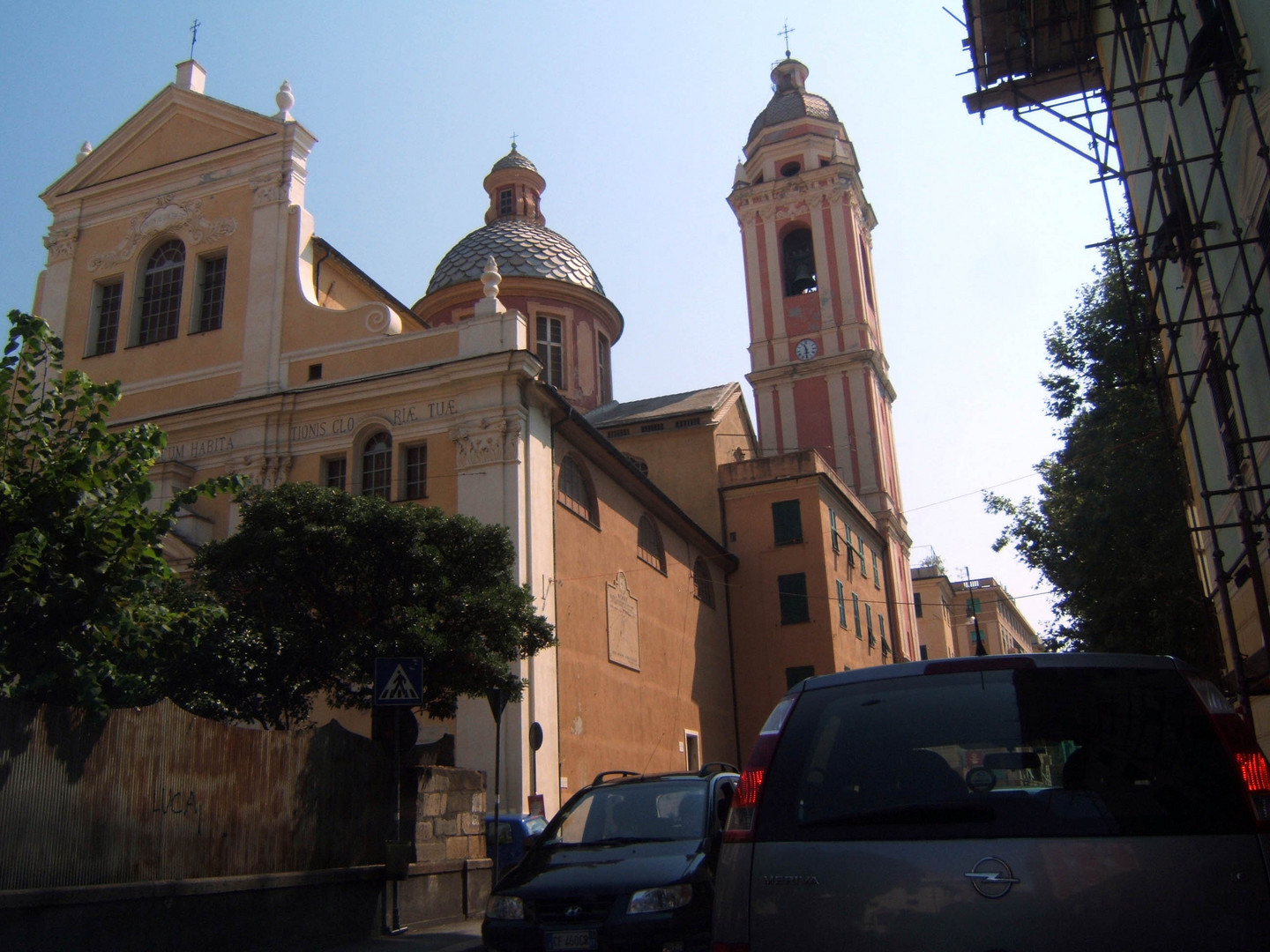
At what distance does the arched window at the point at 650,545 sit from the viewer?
2450 cm

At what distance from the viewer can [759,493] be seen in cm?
3125

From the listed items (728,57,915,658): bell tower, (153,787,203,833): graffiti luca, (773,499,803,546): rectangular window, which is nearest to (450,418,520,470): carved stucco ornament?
(153,787,203,833): graffiti luca

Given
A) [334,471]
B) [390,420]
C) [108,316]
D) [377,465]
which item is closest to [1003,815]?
[390,420]

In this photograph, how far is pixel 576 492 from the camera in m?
21.1

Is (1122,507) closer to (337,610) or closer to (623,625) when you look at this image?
(623,625)

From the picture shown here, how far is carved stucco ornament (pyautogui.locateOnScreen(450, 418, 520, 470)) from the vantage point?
18578mm

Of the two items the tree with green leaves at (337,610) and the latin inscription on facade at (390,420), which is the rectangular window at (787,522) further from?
the tree with green leaves at (337,610)

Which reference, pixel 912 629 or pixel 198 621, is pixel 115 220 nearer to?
pixel 198 621

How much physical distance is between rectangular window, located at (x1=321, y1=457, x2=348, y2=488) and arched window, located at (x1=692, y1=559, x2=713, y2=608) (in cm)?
1096

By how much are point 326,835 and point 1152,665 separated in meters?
8.89

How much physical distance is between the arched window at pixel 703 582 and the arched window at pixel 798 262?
16.9m

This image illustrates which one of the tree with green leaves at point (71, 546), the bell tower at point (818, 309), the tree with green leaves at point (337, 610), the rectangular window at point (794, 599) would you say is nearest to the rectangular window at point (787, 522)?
the rectangular window at point (794, 599)

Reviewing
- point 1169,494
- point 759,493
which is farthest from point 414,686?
point 759,493

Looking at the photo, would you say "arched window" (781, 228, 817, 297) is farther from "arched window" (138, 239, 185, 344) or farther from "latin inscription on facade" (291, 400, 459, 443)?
"latin inscription on facade" (291, 400, 459, 443)
